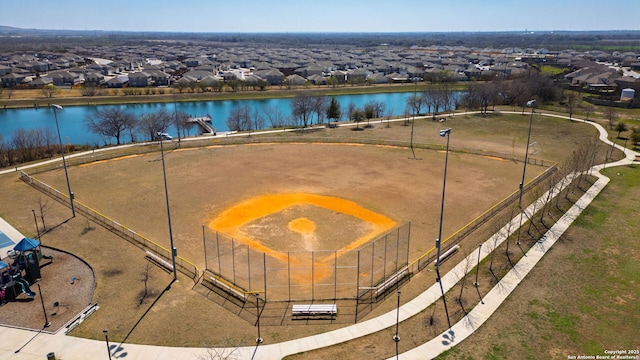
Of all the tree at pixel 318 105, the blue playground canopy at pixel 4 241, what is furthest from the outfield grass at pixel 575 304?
the tree at pixel 318 105

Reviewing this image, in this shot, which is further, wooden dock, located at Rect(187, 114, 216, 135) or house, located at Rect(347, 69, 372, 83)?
house, located at Rect(347, 69, 372, 83)

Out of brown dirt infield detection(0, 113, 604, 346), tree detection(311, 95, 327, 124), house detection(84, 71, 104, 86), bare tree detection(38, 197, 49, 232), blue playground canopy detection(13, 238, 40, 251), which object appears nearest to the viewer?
brown dirt infield detection(0, 113, 604, 346)

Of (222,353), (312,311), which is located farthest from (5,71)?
(312,311)

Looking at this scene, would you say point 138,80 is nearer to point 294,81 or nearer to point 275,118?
point 294,81

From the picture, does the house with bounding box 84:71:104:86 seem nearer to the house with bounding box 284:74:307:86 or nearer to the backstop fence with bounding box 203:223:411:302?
the house with bounding box 284:74:307:86

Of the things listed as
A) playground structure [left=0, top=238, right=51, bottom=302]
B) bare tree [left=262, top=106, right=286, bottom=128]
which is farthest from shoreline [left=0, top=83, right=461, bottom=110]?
playground structure [left=0, top=238, right=51, bottom=302]

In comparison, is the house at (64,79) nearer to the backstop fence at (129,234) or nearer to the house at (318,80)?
the house at (318,80)

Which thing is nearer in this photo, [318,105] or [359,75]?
[318,105]
